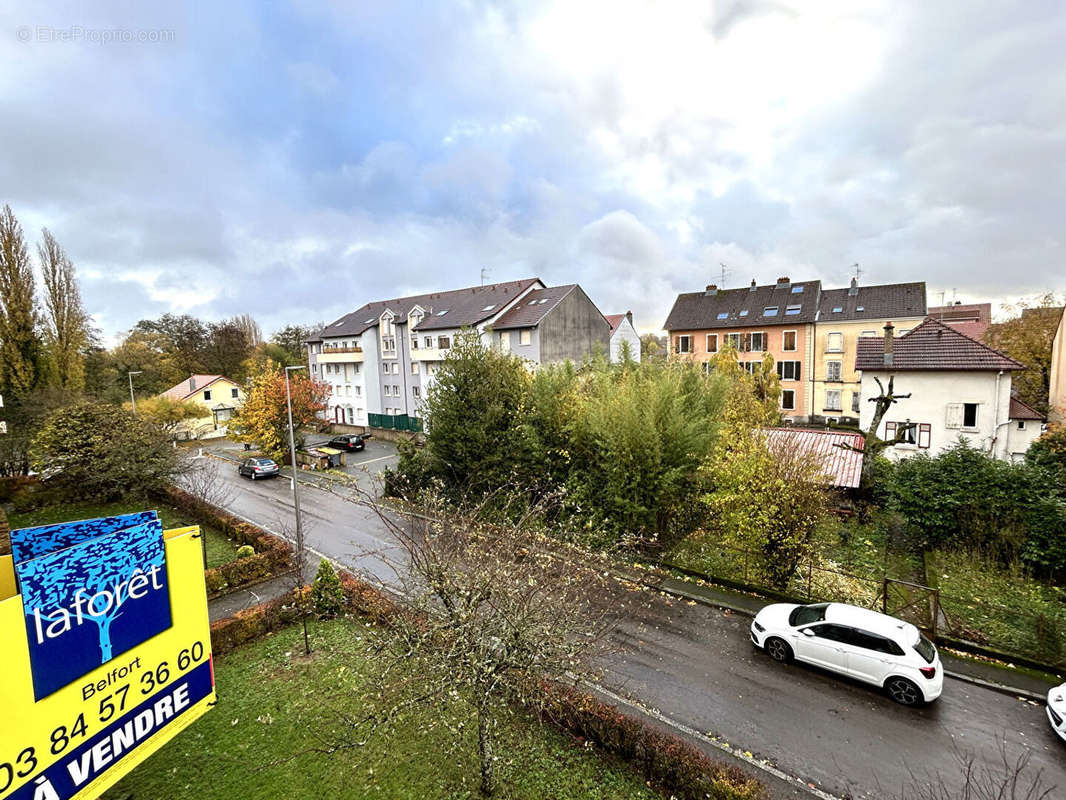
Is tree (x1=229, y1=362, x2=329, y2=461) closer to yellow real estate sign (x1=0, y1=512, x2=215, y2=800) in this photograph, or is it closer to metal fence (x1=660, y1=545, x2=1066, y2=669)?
yellow real estate sign (x1=0, y1=512, x2=215, y2=800)

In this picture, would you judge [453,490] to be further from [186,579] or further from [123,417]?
[123,417]

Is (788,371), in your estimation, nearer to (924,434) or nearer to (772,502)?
(924,434)

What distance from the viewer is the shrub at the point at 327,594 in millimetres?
13414

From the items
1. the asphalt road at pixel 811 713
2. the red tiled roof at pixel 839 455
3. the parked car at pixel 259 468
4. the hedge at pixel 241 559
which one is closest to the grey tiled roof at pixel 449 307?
the parked car at pixel 259 468

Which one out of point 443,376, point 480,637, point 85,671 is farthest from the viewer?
point 443,376

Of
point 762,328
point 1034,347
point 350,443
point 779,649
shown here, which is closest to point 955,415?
point 1034,347

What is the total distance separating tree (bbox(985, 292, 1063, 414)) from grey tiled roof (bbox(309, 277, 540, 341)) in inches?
1309

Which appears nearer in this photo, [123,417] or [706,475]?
[706,475]

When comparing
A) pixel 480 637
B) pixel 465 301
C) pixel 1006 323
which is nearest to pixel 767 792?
pixel 480 637

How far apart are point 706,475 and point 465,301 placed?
30.1 metres

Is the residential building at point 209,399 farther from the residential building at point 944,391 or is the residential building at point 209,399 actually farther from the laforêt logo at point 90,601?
the residential building at point 944,391

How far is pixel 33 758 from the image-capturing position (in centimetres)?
504

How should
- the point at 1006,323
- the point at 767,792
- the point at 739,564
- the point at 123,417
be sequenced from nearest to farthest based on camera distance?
the point at 767,792, the point at 739,564, the point at 123,417, the point at 1006,323

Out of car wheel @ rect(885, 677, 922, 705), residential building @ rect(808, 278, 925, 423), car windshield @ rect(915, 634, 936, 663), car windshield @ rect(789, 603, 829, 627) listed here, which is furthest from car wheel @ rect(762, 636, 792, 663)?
residential building @ rect(808, 278, 925, 423)
